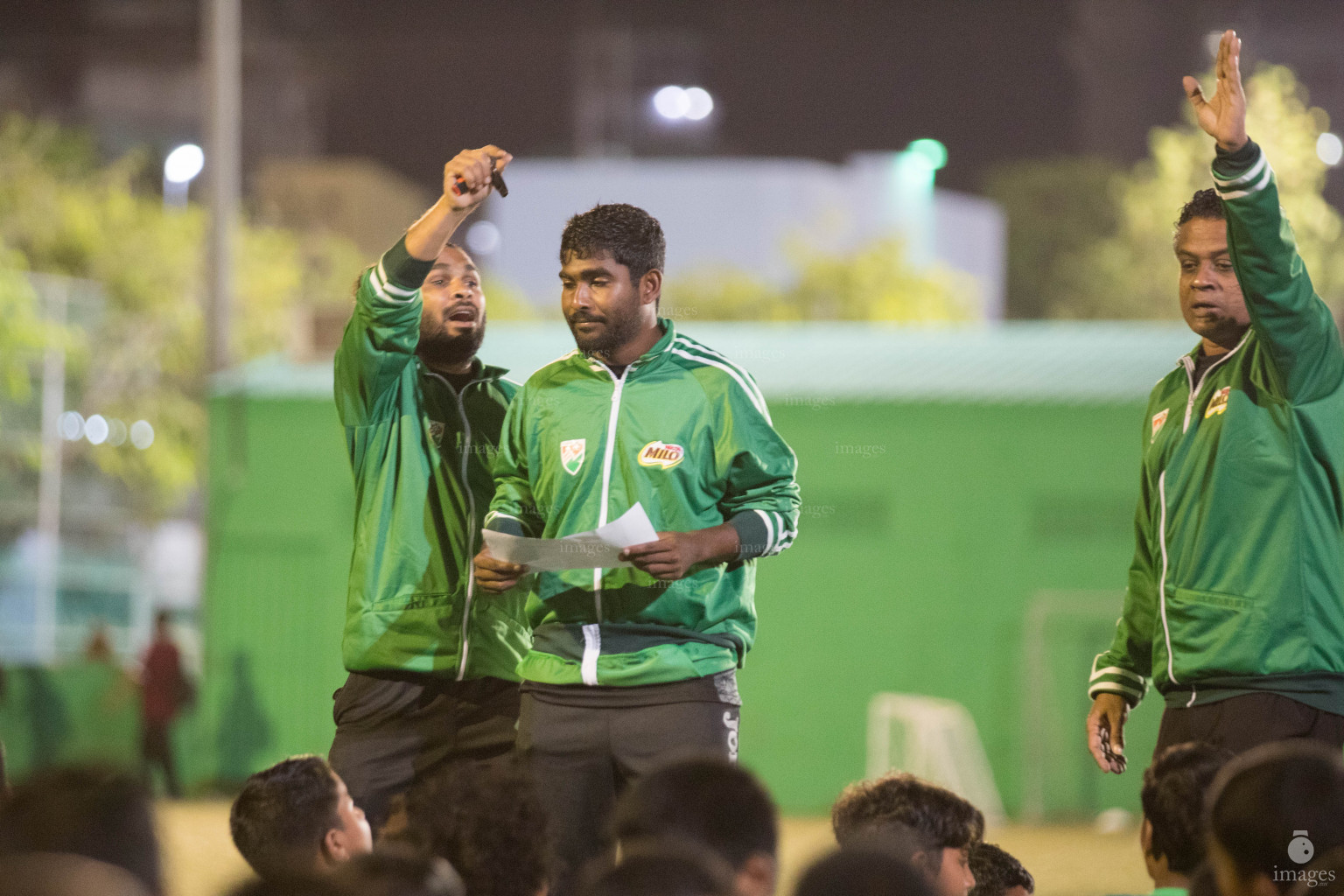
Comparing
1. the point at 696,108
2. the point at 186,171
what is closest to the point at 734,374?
the point at 186,171

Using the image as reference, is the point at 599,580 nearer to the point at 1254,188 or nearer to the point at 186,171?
the point at 1254,188

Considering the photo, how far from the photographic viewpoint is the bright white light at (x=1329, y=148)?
24550 millimetres

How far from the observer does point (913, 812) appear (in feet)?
12.3

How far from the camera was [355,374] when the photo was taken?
4473 millimetres

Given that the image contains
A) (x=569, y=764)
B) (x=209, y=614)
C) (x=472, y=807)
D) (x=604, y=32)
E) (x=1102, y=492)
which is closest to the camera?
(x=472, y=807)

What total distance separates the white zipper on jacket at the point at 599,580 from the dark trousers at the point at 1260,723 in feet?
4.58

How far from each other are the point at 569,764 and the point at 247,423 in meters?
11.3

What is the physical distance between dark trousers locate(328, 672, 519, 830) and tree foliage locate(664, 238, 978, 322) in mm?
33175

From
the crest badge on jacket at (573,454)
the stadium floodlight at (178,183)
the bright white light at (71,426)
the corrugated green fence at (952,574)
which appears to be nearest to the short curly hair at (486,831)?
the crest badge on jacket at (573,454)

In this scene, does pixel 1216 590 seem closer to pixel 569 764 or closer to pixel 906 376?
pixel 569 764

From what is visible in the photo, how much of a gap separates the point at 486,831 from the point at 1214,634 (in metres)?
1.94

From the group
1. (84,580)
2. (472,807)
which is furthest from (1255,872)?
(84,580)

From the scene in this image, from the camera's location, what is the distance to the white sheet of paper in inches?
150

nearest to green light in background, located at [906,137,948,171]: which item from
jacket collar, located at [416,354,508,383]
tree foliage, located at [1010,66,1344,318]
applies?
tree foliage, located at [1010,66,1344,318]
